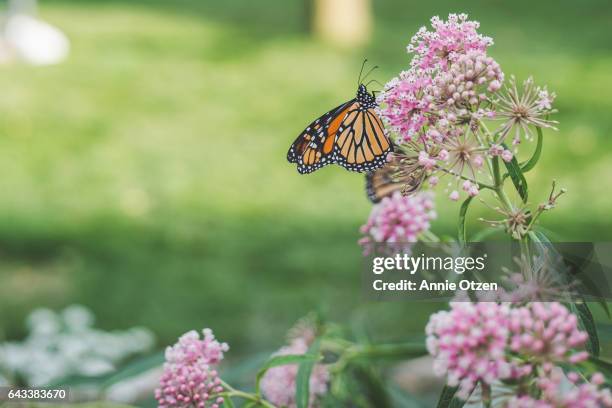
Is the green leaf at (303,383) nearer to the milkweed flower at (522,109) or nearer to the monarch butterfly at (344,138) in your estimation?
the monarch butterfly at (344,138)

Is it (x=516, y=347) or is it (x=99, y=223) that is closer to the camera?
(x=516, y=347)

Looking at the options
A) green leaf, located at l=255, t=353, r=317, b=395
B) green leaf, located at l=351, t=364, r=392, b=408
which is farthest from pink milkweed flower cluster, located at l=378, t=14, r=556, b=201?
green leaf, located at l=351, t=364, r=392, b=408

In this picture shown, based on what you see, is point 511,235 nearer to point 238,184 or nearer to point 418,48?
point 418,48

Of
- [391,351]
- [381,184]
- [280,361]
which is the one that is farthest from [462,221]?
[391,351]

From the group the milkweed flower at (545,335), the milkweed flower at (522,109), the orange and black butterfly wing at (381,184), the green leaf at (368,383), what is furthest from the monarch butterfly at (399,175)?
the green leaf at (368,383)

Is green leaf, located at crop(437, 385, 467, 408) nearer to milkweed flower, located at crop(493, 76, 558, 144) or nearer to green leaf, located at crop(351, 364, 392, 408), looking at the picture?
milkweed flower, located at crop(493, 76, 558, 144)

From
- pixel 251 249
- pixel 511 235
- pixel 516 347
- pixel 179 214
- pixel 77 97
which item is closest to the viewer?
pixel 516 347

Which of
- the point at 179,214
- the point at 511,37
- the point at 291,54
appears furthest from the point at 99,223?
the point at 511,37

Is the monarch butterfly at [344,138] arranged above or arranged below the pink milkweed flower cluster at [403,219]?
above
